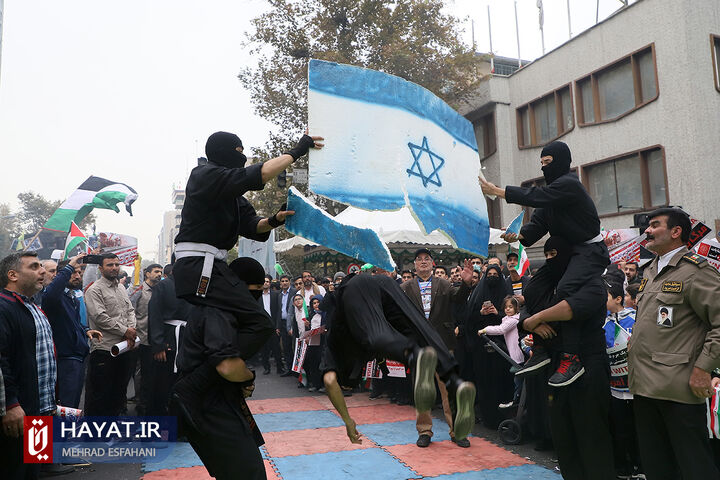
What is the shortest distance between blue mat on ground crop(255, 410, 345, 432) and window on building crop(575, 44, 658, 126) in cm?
1285

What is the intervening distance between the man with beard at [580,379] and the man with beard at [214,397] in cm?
206

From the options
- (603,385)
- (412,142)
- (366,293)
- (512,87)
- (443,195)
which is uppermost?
(512,87)

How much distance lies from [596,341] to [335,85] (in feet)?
8.27

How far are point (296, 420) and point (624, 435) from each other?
163 inches

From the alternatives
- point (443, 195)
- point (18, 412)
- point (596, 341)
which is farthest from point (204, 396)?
point (596, 341)

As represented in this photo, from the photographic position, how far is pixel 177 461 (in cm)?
561

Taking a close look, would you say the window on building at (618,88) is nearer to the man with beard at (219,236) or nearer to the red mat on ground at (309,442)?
the red mat on ground at (309,442)

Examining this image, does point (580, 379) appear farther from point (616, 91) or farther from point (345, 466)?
point (616, 91)

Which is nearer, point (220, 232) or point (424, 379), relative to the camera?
point (424, 379)

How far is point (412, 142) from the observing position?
11.4ft

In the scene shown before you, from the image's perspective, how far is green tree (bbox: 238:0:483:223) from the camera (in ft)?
62.6

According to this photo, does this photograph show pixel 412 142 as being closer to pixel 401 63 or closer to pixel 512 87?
pixel 401 63

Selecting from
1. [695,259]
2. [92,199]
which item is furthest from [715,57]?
[92,199]

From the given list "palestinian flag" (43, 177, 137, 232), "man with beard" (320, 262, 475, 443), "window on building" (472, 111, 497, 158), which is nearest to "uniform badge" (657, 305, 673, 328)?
"man with beard" (320, 262, 475, 443)
